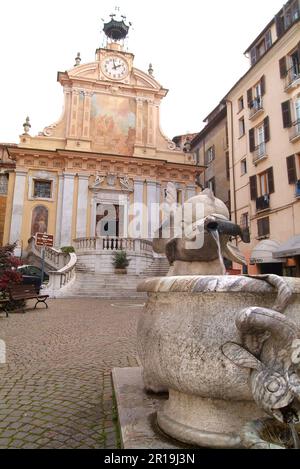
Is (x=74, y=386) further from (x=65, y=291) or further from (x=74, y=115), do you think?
(x=74, y=115)

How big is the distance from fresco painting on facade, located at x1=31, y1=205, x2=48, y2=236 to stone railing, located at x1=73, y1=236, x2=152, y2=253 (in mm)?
4746

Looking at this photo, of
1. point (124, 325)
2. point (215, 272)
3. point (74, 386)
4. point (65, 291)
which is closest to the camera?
point (215, 272)

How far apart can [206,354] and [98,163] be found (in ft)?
79.5

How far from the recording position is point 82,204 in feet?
79.7

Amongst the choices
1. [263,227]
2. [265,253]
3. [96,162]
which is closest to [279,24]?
[263,227]

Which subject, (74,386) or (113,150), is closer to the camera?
(74,386)

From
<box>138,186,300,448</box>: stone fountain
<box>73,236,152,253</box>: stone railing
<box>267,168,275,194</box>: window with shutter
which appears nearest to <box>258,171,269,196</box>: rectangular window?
<box>267,168,275,194</box>: window with shutter

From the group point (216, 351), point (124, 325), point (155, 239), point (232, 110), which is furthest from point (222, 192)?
point (216, 351)

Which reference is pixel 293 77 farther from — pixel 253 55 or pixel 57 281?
pixel 57 281

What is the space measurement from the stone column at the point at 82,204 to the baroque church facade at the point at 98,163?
7 cm

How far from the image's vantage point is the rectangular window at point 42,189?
24156mm

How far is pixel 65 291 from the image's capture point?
14914 millimetres

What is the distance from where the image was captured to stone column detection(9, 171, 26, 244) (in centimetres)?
2293
